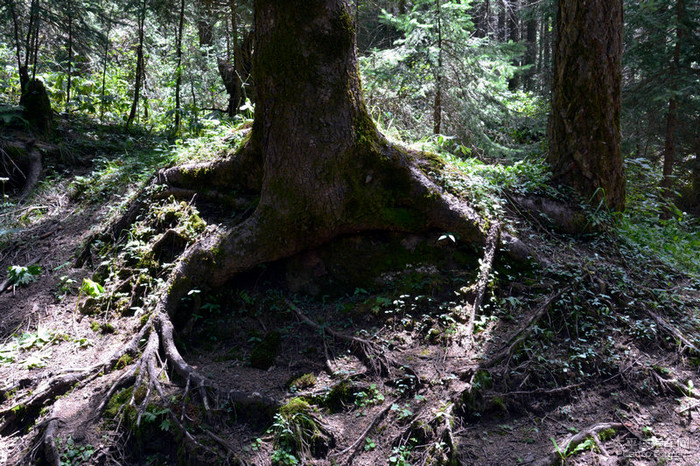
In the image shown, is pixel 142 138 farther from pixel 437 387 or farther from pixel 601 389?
pixel 601 389

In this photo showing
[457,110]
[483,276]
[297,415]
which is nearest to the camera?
[297,415]

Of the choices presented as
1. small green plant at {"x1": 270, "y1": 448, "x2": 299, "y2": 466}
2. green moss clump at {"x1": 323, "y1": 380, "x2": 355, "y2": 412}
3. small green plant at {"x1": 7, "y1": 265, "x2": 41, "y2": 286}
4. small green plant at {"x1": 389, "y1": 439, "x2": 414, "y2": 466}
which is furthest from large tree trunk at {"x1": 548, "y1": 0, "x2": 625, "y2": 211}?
small green plant at {"x1": 7, "y1": 265, "x2": 41, "y2": 286}

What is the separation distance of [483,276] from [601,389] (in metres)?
1.36

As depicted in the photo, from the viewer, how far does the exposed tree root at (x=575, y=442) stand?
2.96 metres

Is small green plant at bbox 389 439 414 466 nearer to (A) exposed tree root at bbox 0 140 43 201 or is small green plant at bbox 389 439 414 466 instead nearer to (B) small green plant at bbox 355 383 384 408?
(B) small green plant at bbox 355 383 384 408

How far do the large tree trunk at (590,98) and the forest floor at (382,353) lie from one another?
2.88 ft

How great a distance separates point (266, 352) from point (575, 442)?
2.62 meters

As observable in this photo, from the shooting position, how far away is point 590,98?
18.2 feet

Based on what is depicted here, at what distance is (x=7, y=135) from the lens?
841 centimetres

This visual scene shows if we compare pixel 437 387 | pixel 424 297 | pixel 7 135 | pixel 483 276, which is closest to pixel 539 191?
pixel 483 276

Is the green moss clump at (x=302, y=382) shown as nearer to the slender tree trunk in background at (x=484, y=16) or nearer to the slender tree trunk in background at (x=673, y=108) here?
the slender tree trunk in background at (x=484, y=16)

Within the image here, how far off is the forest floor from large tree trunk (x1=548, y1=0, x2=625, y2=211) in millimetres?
879

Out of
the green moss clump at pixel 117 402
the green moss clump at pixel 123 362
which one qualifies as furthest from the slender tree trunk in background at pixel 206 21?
the green moss clump at pixel 117 402

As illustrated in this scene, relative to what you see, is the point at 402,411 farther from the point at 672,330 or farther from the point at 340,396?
the point at 672,330
